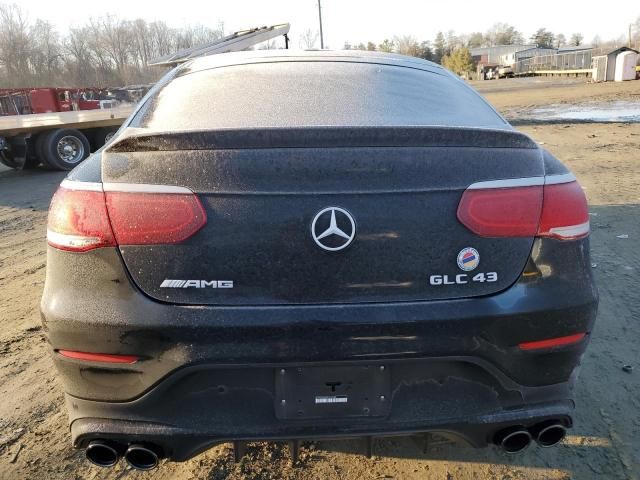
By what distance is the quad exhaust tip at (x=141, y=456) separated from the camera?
1691 mm

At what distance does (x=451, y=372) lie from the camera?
166cm

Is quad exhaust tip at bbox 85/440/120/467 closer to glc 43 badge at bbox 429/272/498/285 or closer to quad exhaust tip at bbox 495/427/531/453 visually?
glc 43 badge at bbox 429/272/498/285

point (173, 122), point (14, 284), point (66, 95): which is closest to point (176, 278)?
point (173, 122)

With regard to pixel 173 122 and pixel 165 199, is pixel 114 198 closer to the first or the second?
pixel 165 199

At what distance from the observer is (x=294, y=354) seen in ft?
5.22

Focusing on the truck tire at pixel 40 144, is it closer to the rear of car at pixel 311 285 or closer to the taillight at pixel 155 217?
the rear of car at pixel 311 285

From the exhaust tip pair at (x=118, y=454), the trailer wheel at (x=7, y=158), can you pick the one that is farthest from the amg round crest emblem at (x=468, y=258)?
the trailer wheel at (x=7, y=158)

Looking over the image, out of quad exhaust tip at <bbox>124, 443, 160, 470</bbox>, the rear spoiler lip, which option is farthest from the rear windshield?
quad exhaust tip at <bbox>124, 443, 160, 470</bbox>

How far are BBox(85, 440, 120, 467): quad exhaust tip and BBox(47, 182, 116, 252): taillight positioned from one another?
686 mm

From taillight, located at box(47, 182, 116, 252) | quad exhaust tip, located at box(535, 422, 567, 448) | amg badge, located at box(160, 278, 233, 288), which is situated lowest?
quad exhaust tip, located at box(535, 422, 567, 448)

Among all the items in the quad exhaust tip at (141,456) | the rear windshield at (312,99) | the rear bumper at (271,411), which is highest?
the rear windshield at (312,99)

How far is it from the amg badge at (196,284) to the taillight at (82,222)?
0.73 ft

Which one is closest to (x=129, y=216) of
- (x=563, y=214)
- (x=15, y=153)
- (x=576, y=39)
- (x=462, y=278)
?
(x=462, y=278)

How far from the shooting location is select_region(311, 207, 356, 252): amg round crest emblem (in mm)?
1549
